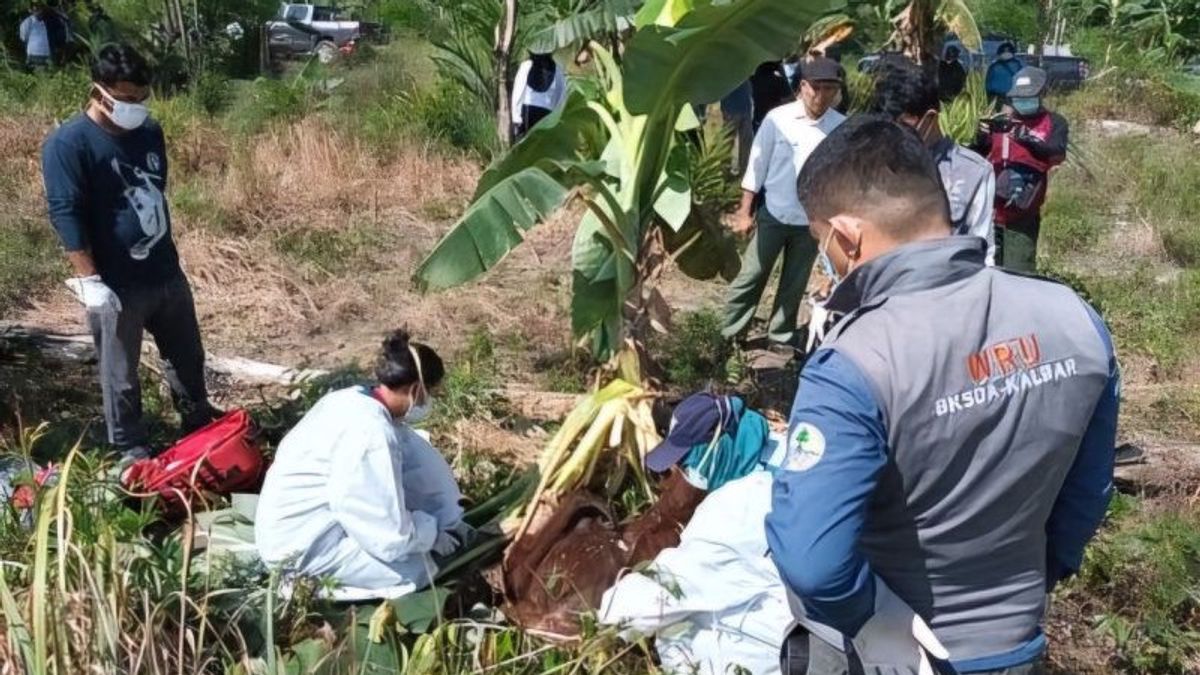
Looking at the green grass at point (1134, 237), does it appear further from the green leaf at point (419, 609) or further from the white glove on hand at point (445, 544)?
the green leaf at point (419, 609)

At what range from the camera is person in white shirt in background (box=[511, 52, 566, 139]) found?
995cm

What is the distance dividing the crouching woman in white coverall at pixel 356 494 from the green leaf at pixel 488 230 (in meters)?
0.27

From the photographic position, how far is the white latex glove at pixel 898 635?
6.55ft

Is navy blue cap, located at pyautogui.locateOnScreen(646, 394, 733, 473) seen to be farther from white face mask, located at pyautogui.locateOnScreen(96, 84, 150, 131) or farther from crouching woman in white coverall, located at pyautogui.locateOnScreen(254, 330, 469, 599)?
white face mask, located at pyautogui.locateOnScreen(96, 84, 150, 131)

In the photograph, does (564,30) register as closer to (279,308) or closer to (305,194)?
(279,308)

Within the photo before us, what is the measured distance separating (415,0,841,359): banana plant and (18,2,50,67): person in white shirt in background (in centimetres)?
1098

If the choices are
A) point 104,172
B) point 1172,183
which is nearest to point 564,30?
point 104,172

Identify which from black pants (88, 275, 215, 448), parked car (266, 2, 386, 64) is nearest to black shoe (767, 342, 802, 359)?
black pants (88, 275, 215, 448)

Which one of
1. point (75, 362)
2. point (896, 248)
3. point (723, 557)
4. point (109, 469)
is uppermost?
point (896, 248)

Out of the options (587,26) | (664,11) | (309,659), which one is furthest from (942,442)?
(587,26)

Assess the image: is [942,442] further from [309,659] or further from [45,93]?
[45,93]

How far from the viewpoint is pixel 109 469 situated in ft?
14.3

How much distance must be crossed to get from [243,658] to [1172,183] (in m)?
9.20

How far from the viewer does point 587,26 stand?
23.7ft
